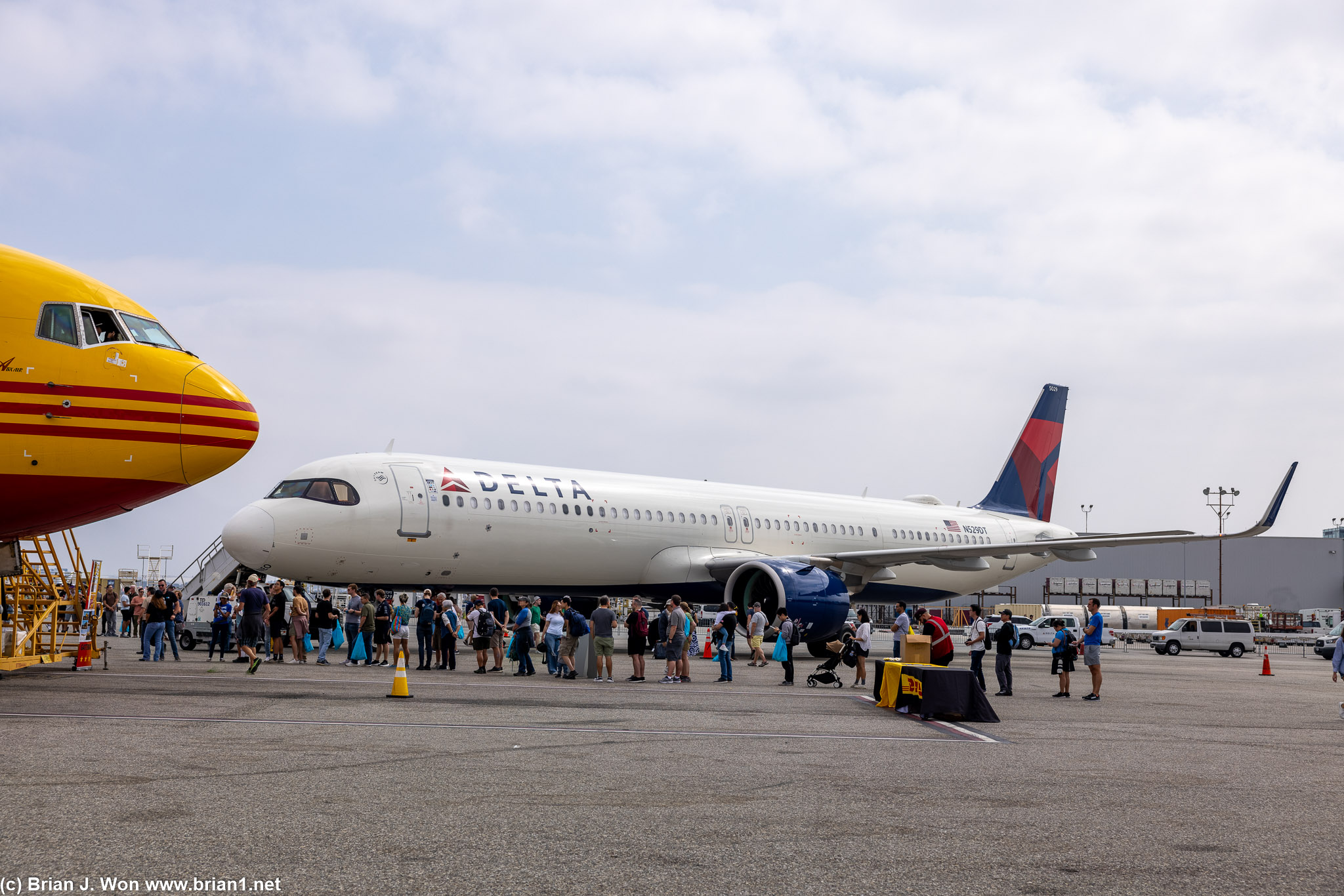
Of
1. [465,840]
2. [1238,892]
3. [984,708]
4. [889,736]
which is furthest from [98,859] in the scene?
[984,708]

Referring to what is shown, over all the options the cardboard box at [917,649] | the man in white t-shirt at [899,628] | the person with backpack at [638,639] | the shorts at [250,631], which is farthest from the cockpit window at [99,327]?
the man in white t-shirt at [899,628]

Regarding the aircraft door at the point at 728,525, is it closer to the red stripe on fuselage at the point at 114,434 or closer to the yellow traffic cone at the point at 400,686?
the yellow traffic cone at the point at 400,686

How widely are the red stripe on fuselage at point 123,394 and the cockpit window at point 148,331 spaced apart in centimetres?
79

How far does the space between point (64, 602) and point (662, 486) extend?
14.2 meters

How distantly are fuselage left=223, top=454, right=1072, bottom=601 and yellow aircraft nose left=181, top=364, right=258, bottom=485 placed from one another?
7.51 m

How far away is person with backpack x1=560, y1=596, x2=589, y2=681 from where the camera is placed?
2033cm

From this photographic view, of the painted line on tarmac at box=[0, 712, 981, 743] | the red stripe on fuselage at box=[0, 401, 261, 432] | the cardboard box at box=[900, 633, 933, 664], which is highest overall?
the red stripe on fuselage at box=[0, 401, 261, 432]

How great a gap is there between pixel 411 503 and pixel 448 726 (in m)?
11.3

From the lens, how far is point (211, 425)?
14117mm

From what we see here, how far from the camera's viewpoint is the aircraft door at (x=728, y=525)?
28.8 meters

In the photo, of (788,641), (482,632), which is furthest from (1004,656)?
(482,632)

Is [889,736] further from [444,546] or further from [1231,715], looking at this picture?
[444,546]

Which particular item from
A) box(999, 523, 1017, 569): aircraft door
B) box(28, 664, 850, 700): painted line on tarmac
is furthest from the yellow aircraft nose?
box(999, 523, 1017, 569): aircraft door

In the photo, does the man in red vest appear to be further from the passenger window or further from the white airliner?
the passenger window
